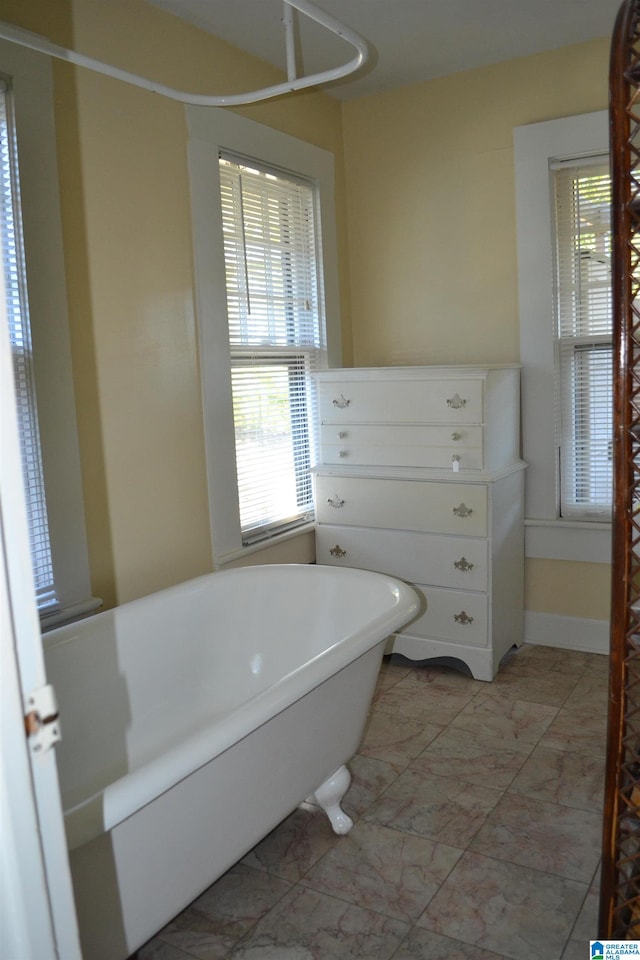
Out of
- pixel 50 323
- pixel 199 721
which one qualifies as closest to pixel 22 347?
pixel 50 323

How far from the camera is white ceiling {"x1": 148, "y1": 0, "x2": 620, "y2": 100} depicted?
275 cm

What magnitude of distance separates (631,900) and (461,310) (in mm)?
2563

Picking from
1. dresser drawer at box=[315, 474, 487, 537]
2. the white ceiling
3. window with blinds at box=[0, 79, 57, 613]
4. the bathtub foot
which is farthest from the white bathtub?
the white ceiling

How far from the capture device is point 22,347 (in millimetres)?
2240

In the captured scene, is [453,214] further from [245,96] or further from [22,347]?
[22,347]

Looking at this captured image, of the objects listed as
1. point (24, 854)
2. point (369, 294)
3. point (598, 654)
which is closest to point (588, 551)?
point (598, 654)

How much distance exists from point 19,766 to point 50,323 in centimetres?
172

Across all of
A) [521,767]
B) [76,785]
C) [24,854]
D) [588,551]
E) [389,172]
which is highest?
[389,172]

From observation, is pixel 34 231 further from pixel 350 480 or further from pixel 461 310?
pixel 461 310

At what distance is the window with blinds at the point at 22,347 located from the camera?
2164 mm

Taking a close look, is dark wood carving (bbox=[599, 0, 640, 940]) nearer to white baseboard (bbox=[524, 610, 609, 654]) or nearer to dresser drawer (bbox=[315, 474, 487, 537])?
dresser drawer (bbox=[315, 474, 487, 537])

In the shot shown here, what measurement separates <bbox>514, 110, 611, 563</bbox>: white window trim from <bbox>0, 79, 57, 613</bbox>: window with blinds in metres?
2.04

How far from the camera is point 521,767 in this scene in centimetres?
251

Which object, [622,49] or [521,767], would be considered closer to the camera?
[622,49]
